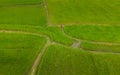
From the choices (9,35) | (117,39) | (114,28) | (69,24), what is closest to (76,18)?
(69,24)

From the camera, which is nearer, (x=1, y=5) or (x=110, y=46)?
(x=110, y=46)

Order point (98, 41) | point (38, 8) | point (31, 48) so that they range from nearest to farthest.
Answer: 1. point (31, 48)
2. point (98, 41)
3. point (38, 8)

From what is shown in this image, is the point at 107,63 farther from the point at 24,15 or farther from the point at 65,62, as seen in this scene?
the point at 24,15

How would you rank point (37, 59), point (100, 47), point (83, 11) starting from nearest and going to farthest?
1. point (37, 59)
2. point (100, 47)
3. point (83, 11)

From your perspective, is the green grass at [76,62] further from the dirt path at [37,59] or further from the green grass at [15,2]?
the green grass at [15,2]

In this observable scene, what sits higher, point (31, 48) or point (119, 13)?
point (31, 48)

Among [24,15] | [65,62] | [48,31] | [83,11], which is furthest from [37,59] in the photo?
[83,11]

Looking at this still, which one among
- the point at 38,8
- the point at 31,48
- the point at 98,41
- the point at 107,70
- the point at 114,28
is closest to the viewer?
the point at 107,70

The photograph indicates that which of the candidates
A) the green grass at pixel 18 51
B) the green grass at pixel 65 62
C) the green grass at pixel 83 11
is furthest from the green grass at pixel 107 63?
the green grass at pixel 83 11

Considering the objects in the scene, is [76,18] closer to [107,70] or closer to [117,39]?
[117,39]
